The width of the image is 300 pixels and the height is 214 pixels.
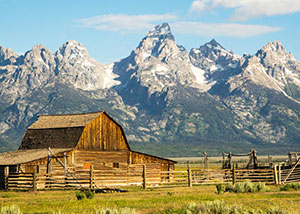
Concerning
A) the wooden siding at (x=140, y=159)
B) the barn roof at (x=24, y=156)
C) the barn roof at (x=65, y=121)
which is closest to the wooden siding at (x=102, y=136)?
the barn roof at (x=65, y=121)

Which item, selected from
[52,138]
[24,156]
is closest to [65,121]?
[52,138]

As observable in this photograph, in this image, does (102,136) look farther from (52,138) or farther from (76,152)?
(52,138)

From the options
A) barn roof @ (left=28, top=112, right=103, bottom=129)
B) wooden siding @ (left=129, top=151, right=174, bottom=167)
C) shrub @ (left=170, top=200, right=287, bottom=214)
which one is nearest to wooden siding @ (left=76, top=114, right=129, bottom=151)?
barn roof @ (left=28, top=112, right=103, bottom=129)

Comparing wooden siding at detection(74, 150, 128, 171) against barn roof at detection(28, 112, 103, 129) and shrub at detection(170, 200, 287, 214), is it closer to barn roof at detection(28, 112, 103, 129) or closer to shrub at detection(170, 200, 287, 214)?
barn roof at detection(28, 112, 103, 129)

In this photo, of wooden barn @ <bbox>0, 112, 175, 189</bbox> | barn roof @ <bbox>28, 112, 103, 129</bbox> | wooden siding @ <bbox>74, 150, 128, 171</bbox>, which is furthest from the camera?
barn roof @ <bbox>28, 112, 103, 129</bbox>

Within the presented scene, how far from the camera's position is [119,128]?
64812 mm

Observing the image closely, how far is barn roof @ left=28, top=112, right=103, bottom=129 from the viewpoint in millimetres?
62347

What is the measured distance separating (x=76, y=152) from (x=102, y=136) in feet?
16.5

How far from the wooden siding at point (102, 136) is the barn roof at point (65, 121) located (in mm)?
879

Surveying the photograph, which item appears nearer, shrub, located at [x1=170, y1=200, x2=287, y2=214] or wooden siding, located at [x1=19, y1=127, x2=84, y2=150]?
shrub, located at [x1=170, y1=200, x2=287, y2=214]

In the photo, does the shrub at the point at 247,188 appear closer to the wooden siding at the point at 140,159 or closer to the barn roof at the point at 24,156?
the barn roof at the point at 24,156

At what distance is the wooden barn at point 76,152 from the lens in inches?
2120

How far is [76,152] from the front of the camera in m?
58.7

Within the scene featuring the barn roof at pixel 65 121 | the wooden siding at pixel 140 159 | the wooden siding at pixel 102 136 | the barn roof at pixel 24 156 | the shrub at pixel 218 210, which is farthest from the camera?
the wooden siding at pixel 140 159
